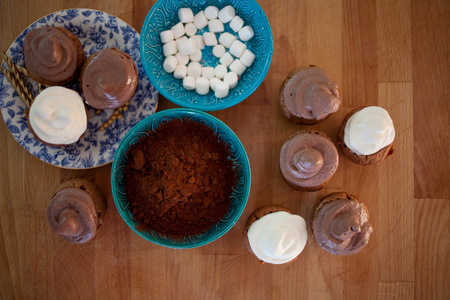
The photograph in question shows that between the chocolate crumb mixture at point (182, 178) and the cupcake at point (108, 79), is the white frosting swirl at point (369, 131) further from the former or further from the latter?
the cupcake at point (108, 79)

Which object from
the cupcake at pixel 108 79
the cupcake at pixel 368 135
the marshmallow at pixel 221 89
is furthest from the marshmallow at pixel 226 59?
the cupcake at pixel 368 135

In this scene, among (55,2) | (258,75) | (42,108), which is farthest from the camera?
(55,2)

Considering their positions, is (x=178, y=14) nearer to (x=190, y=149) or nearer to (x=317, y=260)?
(x=190, y=149)

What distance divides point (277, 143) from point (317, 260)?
0.52 m

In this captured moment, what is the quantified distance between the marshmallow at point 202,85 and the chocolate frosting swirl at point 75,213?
1.93 feet

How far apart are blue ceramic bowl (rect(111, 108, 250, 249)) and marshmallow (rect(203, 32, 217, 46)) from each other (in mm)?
336

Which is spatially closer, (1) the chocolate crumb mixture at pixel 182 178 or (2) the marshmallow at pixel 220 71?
(1) the chocolate crumb mixture at pixel 182 178

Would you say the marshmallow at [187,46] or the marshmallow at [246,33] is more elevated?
Result: the marshmallow at [246,33]

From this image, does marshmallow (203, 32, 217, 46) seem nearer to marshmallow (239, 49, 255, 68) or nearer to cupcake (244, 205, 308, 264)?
marshmallow (239, 49, 255, 68)

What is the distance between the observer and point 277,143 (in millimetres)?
1426

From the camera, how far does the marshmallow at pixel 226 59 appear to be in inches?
54.4

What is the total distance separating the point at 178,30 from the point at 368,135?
33.7 inches

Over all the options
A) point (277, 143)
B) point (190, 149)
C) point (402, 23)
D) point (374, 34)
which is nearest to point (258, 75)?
point (277, 143)

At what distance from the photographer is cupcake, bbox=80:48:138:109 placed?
1.23 metres
